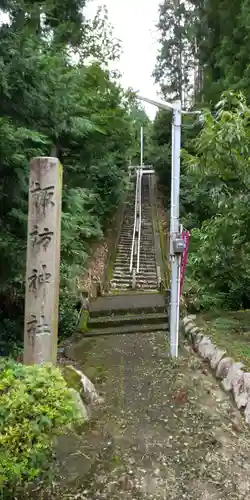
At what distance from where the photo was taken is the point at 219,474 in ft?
9.43

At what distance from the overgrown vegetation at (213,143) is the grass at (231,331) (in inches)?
24.1

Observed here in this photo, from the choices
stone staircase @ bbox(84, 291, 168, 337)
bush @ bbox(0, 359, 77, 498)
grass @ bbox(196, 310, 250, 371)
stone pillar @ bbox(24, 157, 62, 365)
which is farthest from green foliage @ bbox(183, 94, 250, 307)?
bush @ bbox(0, 359, 77, 498)

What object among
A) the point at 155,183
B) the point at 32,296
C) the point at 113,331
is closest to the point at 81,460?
the point at 32,296

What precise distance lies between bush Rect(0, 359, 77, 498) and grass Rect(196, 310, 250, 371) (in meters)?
2.49

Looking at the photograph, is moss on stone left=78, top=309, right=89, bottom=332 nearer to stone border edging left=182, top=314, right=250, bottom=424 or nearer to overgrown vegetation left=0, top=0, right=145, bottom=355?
overgrown vegetation left=0, top=0, right=145, bottom=355

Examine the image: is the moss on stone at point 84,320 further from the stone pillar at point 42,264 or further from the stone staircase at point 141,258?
the stone pillar at point 42,264

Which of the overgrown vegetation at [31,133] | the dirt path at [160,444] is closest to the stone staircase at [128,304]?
the overgrown vegetation at [31,133]

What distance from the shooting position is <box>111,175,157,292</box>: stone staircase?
9461 mm

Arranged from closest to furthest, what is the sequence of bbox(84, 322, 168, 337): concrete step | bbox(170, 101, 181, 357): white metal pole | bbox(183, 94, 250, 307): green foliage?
bbox(183, 94, 250, 307): green foliage → bbox(170, 101, 181, 357): white metal pole → bbox(84, 322, 168, 337): concrete step

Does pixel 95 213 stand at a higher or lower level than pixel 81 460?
higher

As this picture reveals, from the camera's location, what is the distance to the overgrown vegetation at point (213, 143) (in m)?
4.72

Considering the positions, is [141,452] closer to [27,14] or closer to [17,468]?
[17,468]

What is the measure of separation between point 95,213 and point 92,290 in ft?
9.89

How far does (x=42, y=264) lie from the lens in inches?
141
